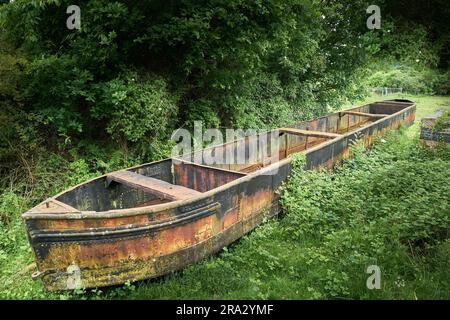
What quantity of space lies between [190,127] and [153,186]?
330cm

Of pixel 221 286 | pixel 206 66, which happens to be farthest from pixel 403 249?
pixel 206 66

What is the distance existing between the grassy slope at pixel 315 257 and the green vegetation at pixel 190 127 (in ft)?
0.06

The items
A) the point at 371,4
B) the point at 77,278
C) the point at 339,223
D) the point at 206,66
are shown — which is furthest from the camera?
the point at 206,66

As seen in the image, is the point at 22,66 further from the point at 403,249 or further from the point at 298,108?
the point at 298,108

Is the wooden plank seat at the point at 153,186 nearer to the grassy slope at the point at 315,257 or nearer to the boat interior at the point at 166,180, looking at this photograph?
the boat interior at the point at 166,180

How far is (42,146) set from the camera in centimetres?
598

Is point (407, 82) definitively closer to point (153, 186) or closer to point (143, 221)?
point (153, 186)

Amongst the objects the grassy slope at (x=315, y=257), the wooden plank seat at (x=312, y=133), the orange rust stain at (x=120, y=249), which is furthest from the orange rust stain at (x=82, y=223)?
the wooden plank seat at (x=312, y=133)

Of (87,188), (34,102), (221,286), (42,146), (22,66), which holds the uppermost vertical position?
(22,66)

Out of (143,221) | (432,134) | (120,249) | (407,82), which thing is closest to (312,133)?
(432,134)

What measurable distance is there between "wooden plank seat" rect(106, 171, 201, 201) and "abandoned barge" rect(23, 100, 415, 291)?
0.04 feet

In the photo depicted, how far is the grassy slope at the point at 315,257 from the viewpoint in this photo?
380cm

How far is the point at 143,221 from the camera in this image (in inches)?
150

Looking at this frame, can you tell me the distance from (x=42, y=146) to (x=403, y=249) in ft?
18.7
